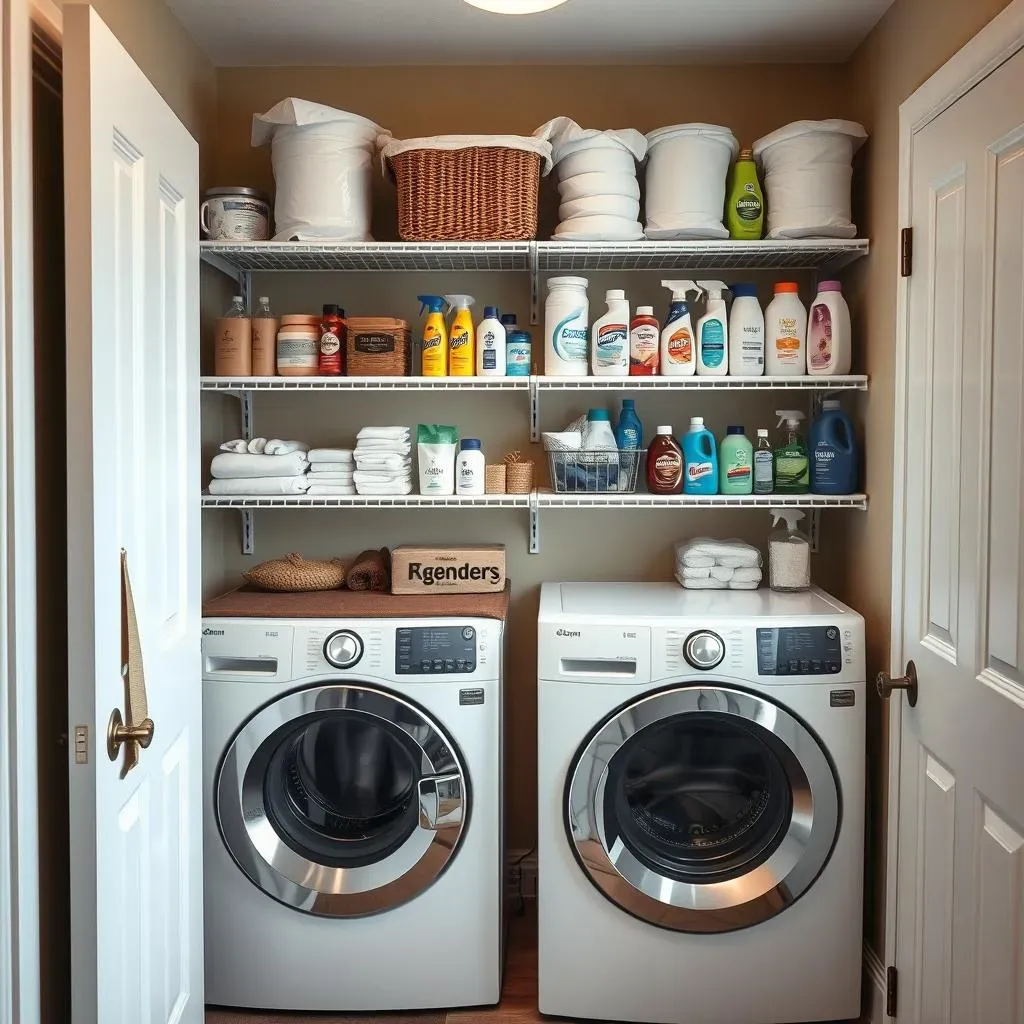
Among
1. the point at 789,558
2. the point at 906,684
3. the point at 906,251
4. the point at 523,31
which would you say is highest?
the point at 523,31

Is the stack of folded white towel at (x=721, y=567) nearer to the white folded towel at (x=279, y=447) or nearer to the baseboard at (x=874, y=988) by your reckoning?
the baseboard at (x=874, y=988)

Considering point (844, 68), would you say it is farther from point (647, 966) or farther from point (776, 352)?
point (647, 966)

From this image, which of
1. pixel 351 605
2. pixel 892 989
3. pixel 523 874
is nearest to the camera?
pixel 892 989

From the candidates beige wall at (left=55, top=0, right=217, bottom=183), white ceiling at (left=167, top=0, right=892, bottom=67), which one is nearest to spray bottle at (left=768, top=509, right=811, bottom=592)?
white ceiling at (left=167, top=0, right=892, bottom=67)

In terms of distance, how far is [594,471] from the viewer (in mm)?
2391

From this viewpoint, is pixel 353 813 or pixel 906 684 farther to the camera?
pixel 353 813

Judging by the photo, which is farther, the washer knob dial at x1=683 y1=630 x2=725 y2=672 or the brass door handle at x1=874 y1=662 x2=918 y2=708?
the washer knob dial at x1=683 y1=630 x2=725 y2=672

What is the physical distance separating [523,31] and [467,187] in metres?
0.47

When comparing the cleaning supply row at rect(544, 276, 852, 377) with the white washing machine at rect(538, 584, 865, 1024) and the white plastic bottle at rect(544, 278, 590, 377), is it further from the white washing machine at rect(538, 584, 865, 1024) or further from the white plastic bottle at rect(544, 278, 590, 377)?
the white washing machine at rect(538, 584, 865, 1024)

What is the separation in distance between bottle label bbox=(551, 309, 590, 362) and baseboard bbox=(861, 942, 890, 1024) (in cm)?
159

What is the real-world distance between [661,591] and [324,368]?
1.04 m

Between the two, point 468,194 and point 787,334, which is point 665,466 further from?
point 468,194

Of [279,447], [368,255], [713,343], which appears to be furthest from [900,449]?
[279,447]

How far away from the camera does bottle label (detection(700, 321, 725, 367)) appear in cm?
→ 235
